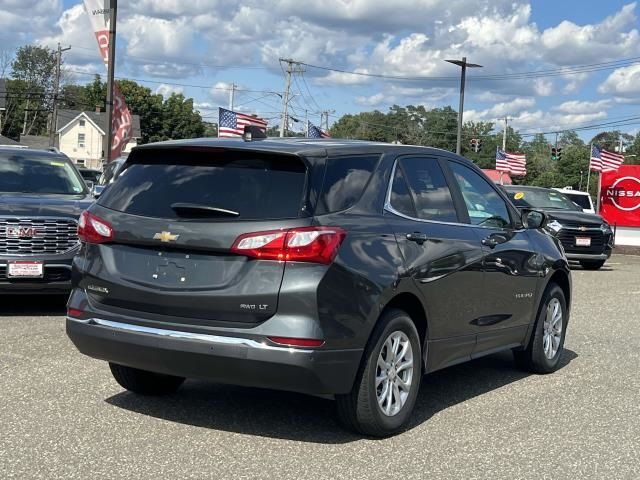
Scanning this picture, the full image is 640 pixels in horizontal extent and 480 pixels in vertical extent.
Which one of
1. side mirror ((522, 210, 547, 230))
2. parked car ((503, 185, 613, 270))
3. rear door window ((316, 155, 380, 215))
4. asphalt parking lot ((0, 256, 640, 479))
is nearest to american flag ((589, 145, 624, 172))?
parked car ((503, 185, 613, 270))

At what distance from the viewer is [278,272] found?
4.64m

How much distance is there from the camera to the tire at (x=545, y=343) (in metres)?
7.18

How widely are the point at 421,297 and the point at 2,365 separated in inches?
Answer: 137

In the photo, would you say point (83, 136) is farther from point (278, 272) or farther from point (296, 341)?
point (296, 341)

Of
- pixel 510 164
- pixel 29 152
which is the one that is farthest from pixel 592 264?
pixel 510 164

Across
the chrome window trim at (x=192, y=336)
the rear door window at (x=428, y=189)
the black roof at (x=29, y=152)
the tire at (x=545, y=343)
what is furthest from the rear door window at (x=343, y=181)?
the black roof at (x=29, y=152)

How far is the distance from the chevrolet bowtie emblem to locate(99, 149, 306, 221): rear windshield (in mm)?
125

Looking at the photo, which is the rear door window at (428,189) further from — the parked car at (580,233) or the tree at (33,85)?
the tree at (33,85)

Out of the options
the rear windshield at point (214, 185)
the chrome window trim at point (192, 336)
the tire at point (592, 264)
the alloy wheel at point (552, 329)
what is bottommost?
the tire at point (592, 264)

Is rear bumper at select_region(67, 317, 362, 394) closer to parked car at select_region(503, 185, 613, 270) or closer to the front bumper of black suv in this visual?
parked car at select_region(503, 185, 613, 270)

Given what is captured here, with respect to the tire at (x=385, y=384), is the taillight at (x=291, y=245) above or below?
above

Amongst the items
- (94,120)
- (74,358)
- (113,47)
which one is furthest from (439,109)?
(74,358)

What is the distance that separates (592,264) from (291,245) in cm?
1624

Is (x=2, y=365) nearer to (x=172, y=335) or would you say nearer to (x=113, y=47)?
(x=172, y=335)
